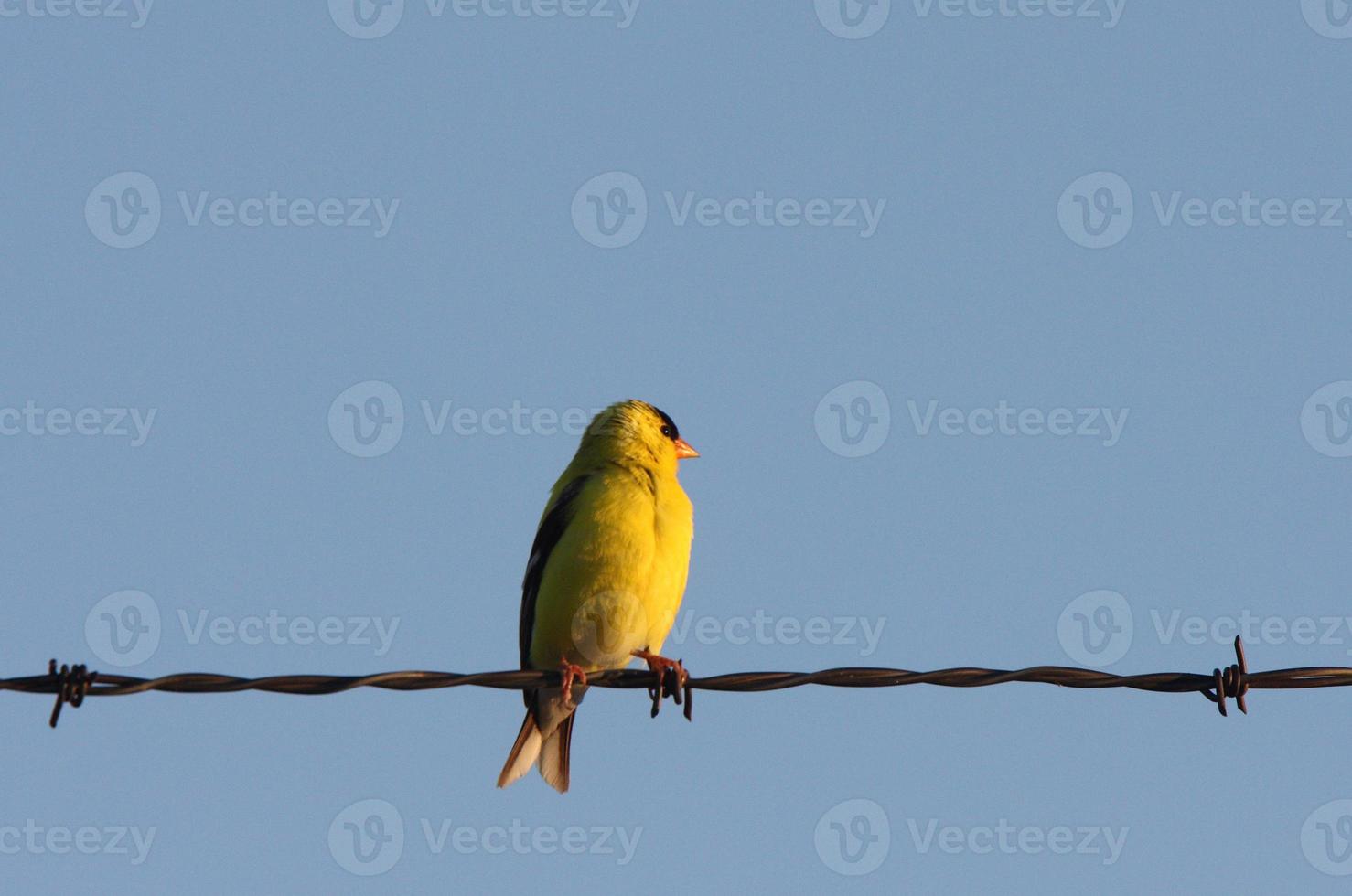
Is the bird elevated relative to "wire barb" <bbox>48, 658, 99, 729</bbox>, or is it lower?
elevated

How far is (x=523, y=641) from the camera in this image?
27.6ft

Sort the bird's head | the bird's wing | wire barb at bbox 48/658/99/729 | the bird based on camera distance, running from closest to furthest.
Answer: wire barb at bbox 48/658/99/729 → the bird → the bird's wing → the bird's head

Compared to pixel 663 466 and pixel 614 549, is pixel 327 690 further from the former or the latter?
pixel 663 466

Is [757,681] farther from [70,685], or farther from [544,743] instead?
[544,743]

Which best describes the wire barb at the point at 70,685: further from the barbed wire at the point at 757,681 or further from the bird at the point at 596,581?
the bird at the point at 596,581

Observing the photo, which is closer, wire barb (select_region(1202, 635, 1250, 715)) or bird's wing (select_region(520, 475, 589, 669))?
wire barb (select_region(1202, 635, 1250, 715))

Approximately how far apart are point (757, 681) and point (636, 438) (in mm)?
3755

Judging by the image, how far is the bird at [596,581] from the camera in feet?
25.7

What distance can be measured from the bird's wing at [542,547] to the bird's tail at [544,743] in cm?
29

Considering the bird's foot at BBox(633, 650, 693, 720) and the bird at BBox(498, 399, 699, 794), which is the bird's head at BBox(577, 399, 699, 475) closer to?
the bird at BBox(498, 399, 699, 794)

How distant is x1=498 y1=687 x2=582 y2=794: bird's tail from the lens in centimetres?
824

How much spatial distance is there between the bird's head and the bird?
31 mm

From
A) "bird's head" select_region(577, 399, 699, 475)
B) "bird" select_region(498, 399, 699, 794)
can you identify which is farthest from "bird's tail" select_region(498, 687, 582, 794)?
"bird's head" select_region(577, 399, 699, 475)

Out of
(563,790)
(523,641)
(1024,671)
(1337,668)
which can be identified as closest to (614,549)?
(523,641)
